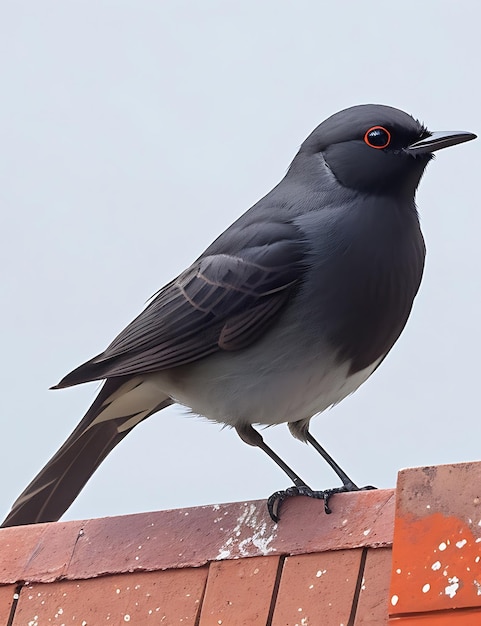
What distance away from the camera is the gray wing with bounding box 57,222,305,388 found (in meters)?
4.27

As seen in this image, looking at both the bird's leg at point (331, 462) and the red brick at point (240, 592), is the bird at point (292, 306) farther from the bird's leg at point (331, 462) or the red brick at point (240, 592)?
the red brick at point (240, 592)

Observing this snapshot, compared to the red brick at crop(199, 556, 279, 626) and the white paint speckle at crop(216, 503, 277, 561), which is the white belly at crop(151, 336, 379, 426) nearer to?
the white paint speckle at crop(216, 503, 277, 561)

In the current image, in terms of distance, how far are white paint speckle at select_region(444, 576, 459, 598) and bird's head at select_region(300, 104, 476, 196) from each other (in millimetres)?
2091

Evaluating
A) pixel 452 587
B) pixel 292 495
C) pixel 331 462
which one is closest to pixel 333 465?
pixel 331 462

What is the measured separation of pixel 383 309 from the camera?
167 inches

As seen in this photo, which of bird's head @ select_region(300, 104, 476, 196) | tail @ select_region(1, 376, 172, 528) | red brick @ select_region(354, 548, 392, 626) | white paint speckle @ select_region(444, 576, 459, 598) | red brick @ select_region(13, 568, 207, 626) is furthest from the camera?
tail @ select_region(1, 376, 172, 528)

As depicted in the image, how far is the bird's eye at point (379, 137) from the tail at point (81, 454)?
124 cm

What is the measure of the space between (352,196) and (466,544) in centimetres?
202

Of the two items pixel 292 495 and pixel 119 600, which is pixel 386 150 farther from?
pixel 119 600

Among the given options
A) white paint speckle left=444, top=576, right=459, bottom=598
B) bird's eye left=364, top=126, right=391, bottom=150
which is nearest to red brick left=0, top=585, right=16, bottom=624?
white paint speckle left=444, top=576, right=459, bottom=598

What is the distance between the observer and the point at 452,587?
8.51ft

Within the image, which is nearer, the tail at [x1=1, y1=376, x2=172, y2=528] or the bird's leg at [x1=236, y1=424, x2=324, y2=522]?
the bird's leg at [x1=236, y1=424, x2=324, y2=522]

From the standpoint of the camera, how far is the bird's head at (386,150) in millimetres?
4430

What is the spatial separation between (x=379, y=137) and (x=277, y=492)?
158 cm
